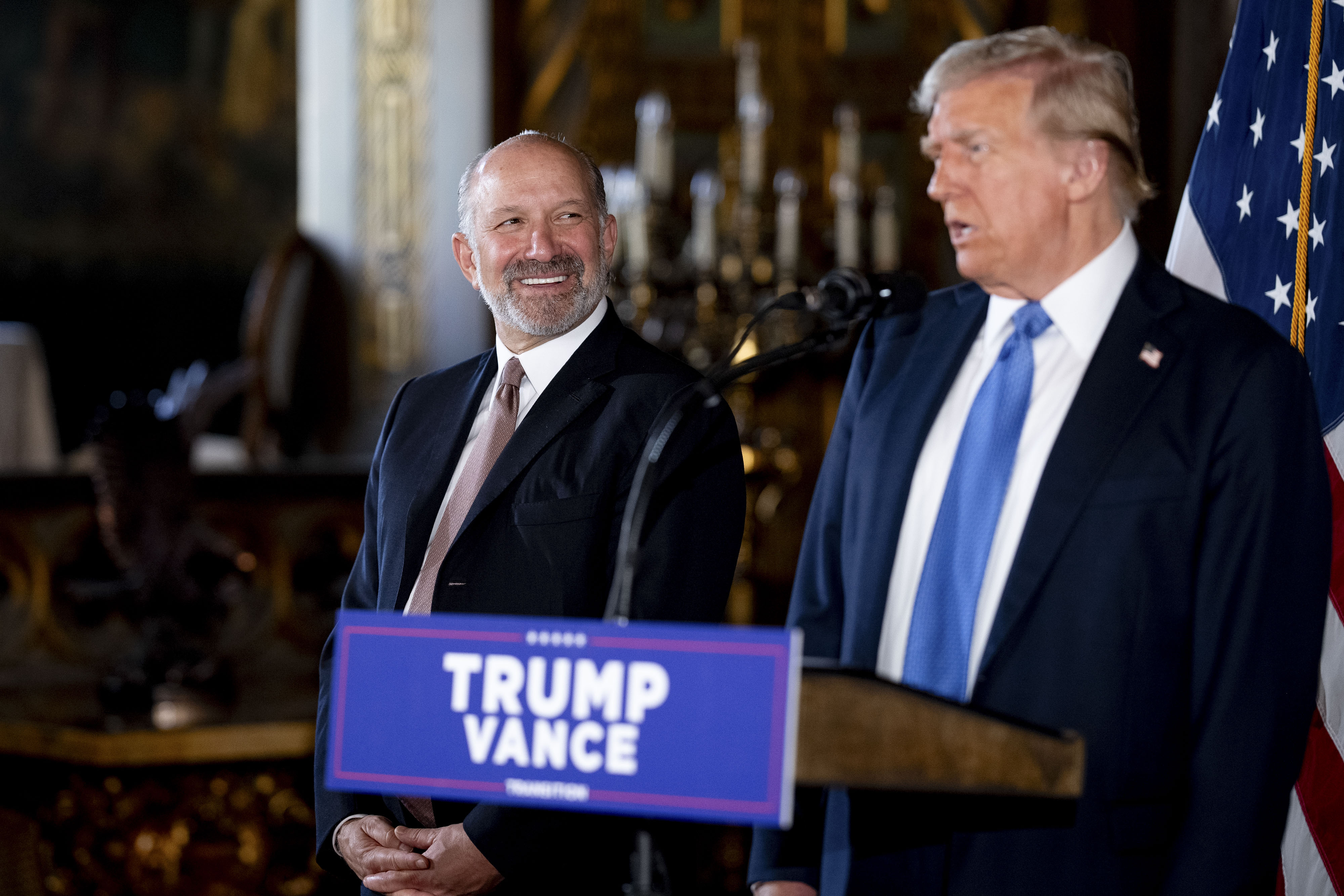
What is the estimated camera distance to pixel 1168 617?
4.62 feet

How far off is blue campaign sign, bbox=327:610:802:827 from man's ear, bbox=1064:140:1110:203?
2.16 ft

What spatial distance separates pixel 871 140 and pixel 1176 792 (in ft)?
15.6

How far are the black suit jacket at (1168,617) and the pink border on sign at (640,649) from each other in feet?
1.31

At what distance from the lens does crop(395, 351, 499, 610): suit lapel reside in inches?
67.5

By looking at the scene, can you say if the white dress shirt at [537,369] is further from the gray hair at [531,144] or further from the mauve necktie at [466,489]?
the gray hair at [531,144]

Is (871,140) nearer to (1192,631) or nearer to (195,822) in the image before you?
(195,822)

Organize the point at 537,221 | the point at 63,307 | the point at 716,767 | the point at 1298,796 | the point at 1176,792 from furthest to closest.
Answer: the point at 63,307
the point at 1298,796
the point at 537,221
the point at 1176,792
the point at 716,767

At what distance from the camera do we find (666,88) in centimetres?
575

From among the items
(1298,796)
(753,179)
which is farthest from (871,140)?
(1298,796)

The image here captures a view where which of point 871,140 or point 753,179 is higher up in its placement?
point 871,140

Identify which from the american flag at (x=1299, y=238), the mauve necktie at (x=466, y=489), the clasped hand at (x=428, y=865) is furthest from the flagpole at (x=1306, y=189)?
the clasped hand at (x=428, y=865)

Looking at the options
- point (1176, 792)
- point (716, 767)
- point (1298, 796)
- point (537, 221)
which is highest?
point (537, 221)

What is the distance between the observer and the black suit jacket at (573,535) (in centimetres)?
161

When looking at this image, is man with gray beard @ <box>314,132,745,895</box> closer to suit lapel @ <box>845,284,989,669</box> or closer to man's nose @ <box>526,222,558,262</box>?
man's nose @ <box>526,222,558,262</box>
